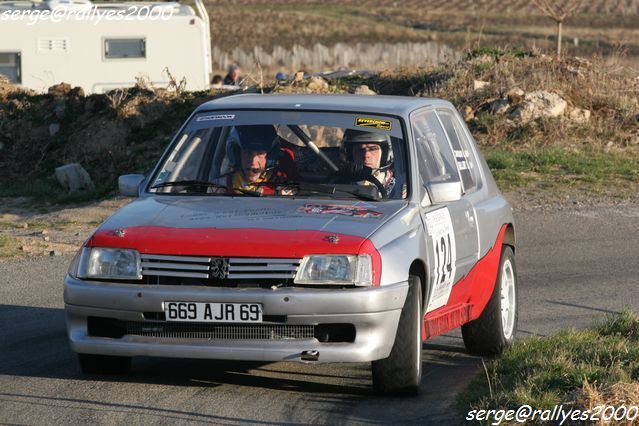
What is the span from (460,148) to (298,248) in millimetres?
2457

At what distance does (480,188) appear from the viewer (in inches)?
345

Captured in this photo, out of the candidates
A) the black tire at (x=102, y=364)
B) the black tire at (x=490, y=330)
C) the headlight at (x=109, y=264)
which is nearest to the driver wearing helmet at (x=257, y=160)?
the headlight at (x=109, y=264)

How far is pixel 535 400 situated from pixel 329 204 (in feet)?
5.96

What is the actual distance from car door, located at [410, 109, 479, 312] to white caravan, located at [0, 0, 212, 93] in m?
16.7

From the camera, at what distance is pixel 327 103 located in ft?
26.7

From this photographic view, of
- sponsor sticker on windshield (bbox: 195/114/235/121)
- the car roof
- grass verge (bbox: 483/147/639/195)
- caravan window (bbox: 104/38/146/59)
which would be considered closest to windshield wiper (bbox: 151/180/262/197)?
sponsor sticker on windshield (bbox: 195/114/235/121)

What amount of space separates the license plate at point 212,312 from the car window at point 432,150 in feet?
5.41

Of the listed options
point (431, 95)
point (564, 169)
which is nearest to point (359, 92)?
point (431, 95)

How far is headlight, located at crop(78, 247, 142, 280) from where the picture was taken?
6867 mm

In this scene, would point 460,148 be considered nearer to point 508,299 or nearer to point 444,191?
point 508,299

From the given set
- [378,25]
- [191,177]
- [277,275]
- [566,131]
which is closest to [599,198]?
[566,131]

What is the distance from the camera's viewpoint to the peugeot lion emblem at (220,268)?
264 inches

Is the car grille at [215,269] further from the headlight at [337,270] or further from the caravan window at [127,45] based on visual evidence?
the caravan window at [127,45]

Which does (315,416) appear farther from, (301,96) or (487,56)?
(487,56)
